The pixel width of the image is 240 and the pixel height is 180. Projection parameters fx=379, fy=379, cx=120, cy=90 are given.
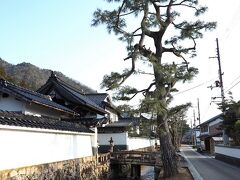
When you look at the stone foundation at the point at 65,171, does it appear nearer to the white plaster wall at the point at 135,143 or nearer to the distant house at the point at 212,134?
the white plaster wall at the point at 135,143

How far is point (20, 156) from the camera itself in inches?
645

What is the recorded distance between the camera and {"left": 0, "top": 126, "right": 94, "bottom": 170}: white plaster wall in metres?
15.2

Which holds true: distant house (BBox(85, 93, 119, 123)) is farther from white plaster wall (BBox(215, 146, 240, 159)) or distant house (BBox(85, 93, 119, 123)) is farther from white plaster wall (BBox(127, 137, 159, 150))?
white plaster wall (BBox(215, 146, 240, 159))

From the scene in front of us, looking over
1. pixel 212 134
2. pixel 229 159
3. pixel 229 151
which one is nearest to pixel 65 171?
pixel 229 159

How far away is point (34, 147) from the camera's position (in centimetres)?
1778

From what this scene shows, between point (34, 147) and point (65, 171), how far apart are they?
3.64 metres

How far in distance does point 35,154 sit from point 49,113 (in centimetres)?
921

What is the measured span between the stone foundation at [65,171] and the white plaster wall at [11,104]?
4.76 metres

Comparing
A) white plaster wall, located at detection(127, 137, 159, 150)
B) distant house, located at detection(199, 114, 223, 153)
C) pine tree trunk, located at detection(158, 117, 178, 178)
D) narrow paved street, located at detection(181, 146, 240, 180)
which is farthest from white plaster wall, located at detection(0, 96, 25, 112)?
distant house, located at detection(199, 114, 223, 153)

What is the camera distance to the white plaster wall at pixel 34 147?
599 inches

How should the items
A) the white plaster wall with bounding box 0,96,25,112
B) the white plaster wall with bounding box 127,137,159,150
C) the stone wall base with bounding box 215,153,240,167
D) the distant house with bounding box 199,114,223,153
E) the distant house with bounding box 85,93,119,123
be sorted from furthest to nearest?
the distant house with bounding box 199,114,223,153
the white plaster wall with bounding box 127,137,159,150
the distant house with bounding box 85,93,119,123
the stone wall base with bounding box 215,153,240,167
the white plaster wall with bounding box 0,96,25,112

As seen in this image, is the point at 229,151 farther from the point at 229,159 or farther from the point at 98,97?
the point at 98,97

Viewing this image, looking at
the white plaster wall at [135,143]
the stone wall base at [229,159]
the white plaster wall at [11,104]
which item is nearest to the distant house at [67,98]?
the white plaster wall at [135,143]

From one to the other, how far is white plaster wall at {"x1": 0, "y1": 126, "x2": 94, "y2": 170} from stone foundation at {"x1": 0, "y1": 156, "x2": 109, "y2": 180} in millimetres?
414
